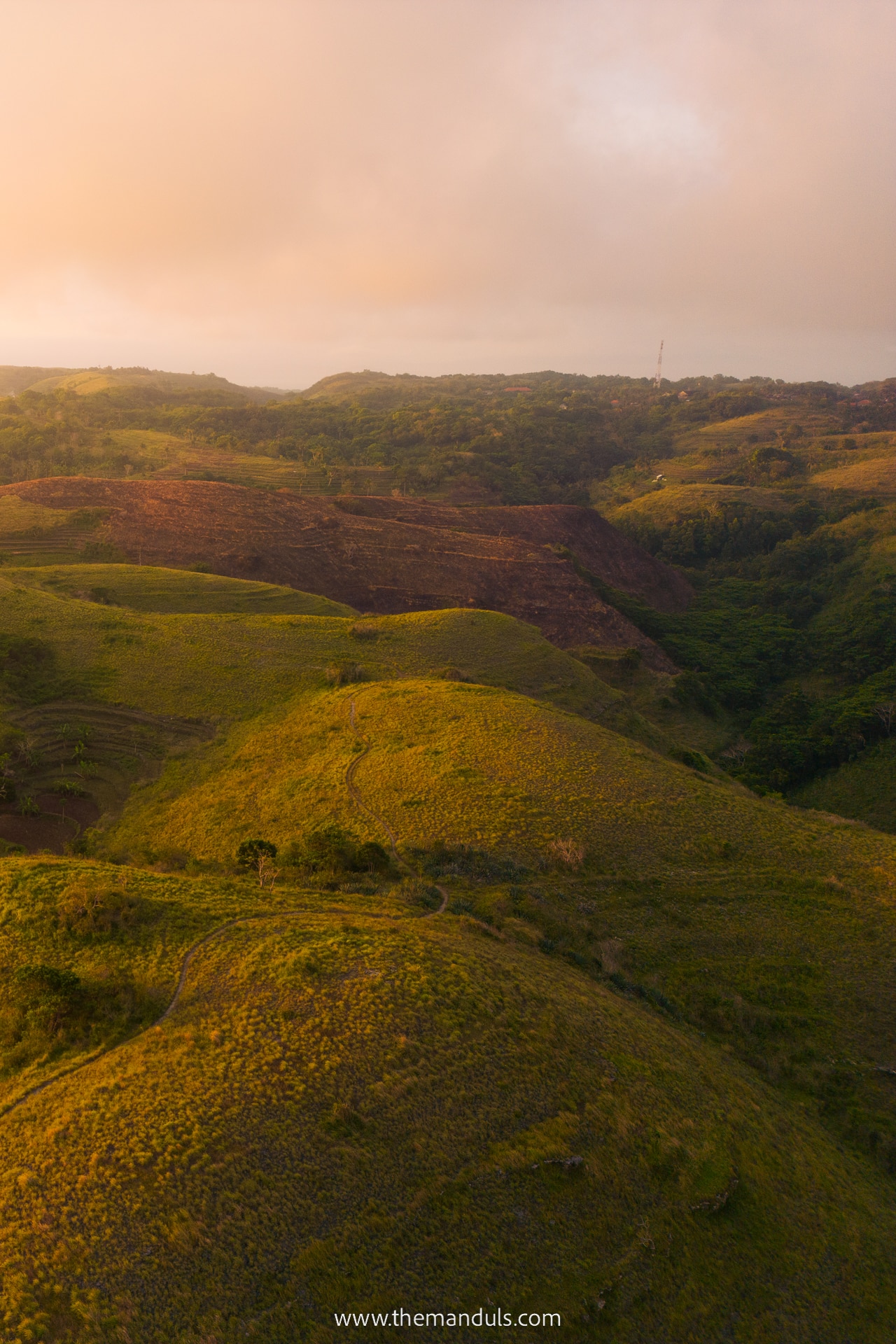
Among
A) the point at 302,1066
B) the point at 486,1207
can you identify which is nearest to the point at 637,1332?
the point at 486,1207

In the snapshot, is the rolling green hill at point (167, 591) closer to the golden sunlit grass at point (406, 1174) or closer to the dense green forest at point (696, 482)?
the dense green forest at point (696, 482)

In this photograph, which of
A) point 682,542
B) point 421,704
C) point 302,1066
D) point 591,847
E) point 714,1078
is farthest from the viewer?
point 682,542

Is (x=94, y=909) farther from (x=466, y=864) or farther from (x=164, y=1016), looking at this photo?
(x=466, y=864)

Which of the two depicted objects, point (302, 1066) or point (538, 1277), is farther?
point (302, 1066)

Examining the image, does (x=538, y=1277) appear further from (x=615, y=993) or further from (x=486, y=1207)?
(x=615, y=993)

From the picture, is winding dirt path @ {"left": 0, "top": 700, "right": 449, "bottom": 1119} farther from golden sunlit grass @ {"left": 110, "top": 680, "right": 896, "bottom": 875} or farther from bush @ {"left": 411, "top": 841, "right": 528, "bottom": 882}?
bush @ {"left": 411, "top": 841, "right": 528, "bottom": 882}

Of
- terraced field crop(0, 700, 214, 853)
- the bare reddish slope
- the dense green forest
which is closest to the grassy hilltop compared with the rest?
terraced field crop(0, 700, 214, 853)

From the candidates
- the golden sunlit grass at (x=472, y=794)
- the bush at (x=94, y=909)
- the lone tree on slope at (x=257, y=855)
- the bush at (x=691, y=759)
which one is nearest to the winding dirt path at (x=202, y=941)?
the golden sunlit grass at (x=472, y=794)
